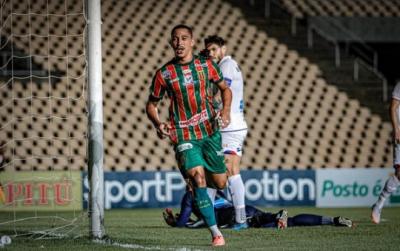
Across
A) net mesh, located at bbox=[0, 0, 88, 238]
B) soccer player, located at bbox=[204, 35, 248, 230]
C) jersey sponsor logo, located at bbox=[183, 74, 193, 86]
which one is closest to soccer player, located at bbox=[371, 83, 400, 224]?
soccer player, located at bbox=[204, 35, 248, 230]

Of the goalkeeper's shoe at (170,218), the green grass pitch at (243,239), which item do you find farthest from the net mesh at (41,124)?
the green grass pitch at (243,239)

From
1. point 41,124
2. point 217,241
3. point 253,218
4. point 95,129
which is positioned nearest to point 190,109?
point 95,129

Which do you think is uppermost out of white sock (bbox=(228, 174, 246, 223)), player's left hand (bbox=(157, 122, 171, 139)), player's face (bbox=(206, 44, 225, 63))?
player's face (bbox=(206, 44, 225, 63))

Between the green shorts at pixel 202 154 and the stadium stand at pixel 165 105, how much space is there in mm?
8855

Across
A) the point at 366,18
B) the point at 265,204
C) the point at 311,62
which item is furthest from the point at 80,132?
the point at 366,18

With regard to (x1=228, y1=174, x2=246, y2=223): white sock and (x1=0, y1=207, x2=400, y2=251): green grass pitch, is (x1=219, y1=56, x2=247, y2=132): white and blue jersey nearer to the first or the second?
(x1=228, y1=174, x2=246, y2=223): white sock

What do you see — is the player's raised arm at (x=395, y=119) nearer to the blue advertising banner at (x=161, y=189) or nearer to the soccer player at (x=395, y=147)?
the soccer player at (x=395, y=147)

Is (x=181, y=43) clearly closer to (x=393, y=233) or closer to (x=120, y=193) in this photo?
(x=393, y=233)

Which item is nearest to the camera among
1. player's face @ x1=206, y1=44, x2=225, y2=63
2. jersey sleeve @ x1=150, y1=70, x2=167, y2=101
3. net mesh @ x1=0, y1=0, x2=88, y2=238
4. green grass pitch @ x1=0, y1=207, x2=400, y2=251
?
green grass pitch @ x1=0, y1=207, x2=400, y2=251

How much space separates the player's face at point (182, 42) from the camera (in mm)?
6582

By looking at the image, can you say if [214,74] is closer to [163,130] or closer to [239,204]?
[163,130]

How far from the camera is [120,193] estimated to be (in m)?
14.0

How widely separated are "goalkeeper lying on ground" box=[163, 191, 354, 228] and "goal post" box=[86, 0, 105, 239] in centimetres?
127

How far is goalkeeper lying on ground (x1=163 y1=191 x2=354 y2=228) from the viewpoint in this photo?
8258 millimetres
